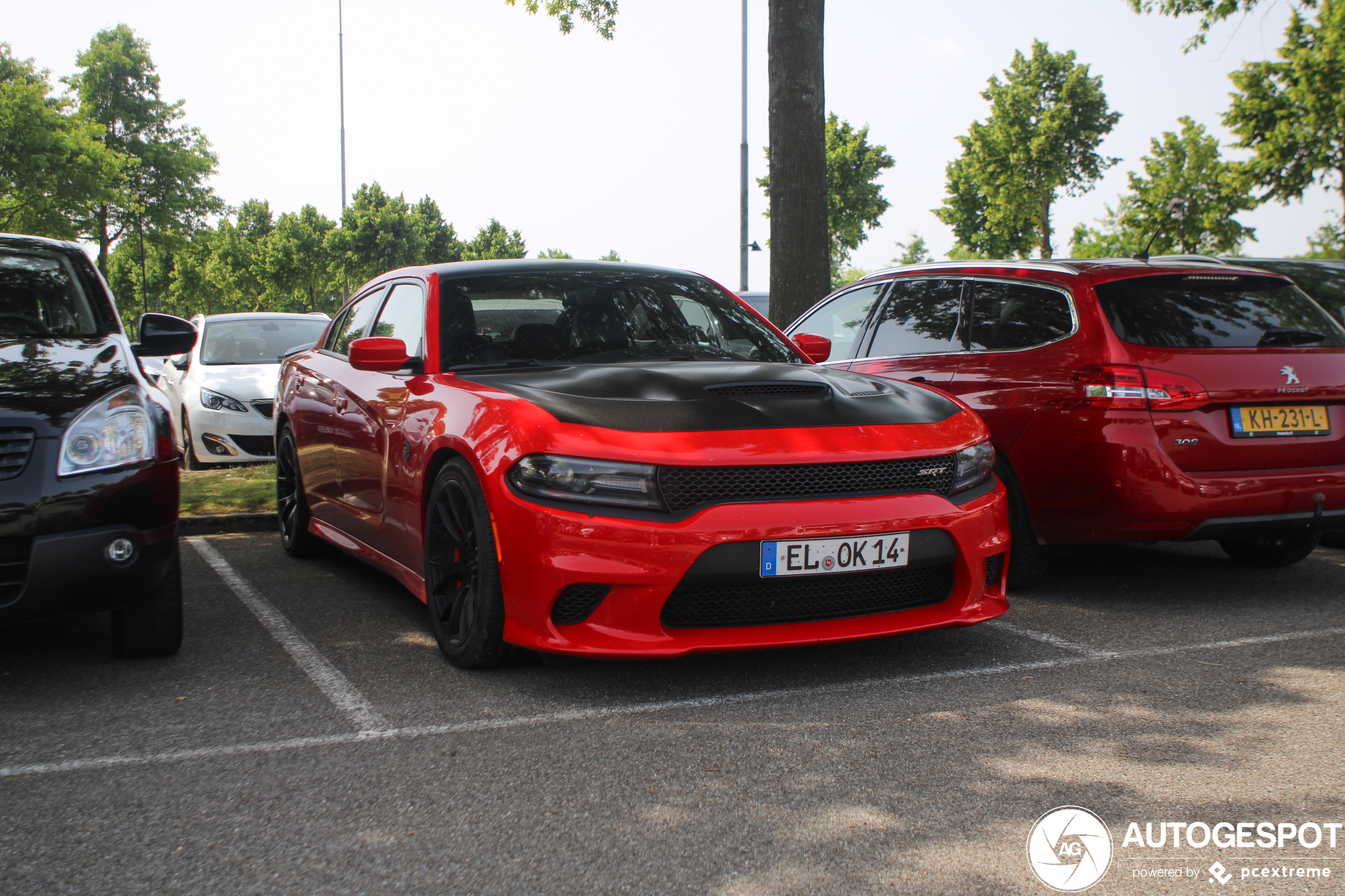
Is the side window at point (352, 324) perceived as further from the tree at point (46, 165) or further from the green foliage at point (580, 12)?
the tree at point (46, 165)

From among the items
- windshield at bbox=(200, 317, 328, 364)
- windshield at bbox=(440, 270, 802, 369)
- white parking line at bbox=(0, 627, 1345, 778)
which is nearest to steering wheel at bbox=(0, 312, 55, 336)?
windshield at bbox=(440, 270, 802, 369)

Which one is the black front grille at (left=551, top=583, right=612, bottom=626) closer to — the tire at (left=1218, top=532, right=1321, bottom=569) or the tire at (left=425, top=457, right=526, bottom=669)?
the tire at (left=425, top=457, right=526, bottom=669)

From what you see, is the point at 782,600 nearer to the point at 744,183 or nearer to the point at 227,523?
the point at 227,523

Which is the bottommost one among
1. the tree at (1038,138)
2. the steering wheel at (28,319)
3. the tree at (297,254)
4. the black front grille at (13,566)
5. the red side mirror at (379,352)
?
the black front grille at (13,566)

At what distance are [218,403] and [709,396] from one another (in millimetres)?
8055

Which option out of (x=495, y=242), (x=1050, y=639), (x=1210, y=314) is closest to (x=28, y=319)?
(x=1050, y=639)

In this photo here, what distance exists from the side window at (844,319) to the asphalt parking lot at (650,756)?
232cm

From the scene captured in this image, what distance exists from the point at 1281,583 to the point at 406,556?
13.8ft

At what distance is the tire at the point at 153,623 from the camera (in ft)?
14.3

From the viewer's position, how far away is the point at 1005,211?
4362 cm

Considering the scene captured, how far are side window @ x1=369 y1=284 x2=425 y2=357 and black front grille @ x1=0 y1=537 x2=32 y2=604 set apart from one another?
1652mm

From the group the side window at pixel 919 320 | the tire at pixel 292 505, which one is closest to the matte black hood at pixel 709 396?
the side window at pixel 919 320

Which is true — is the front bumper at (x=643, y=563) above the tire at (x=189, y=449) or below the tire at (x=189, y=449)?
above

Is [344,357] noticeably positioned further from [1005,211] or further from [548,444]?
[1005,211]
